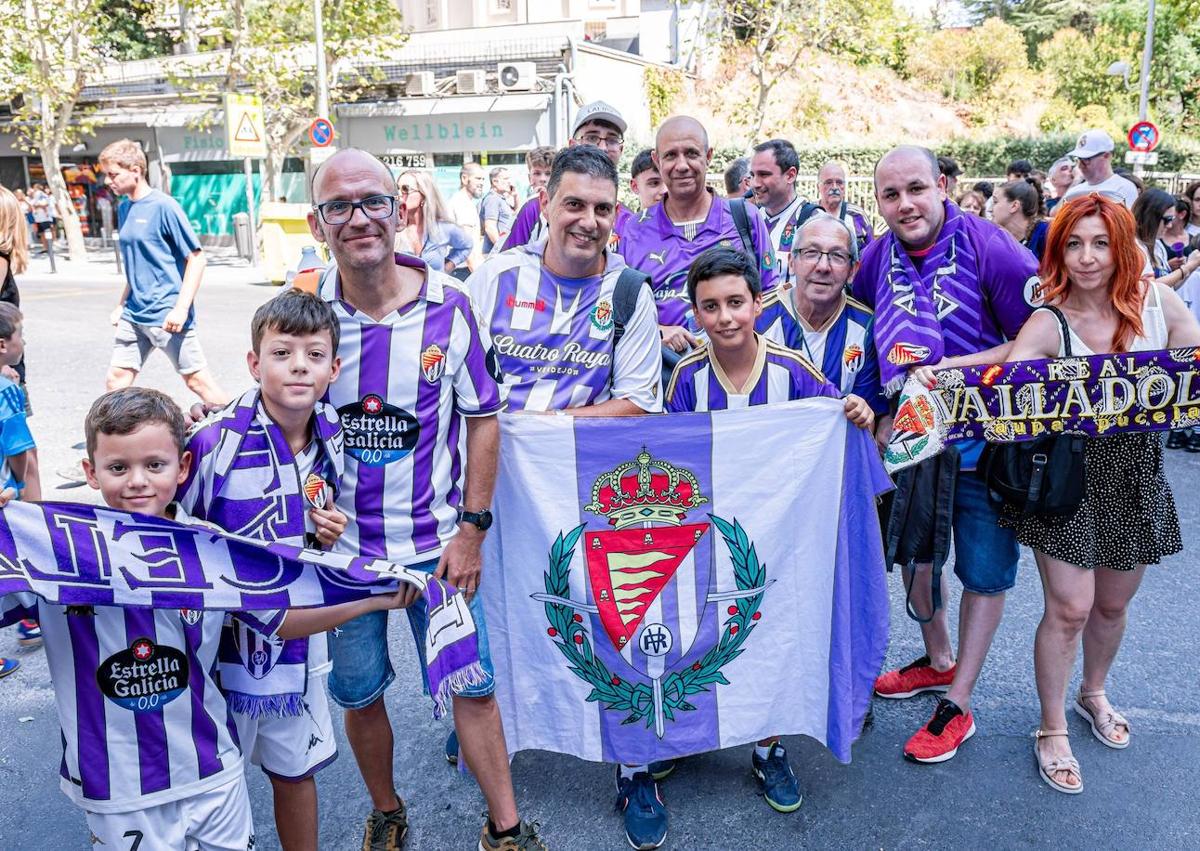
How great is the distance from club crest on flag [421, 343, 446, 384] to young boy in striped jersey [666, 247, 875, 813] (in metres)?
0.93

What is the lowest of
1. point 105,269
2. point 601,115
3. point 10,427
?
point 10,427

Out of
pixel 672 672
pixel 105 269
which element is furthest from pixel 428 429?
pixel 105 269

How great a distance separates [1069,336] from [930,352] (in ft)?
1.53

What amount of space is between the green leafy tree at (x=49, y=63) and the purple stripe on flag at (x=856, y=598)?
25.0m

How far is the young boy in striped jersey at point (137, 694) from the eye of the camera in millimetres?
2186

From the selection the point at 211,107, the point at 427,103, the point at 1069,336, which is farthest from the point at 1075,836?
the point at 211,107

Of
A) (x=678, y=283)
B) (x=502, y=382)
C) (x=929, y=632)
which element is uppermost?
(x=678, y=283)

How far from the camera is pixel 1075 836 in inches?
119

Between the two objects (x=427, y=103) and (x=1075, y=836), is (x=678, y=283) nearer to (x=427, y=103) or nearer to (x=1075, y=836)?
(x=1075, y=836)

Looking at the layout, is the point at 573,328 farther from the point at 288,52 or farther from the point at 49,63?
the point at 288,52

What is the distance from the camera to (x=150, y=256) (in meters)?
6.49

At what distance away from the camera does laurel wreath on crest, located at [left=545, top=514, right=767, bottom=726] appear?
3.18 metres

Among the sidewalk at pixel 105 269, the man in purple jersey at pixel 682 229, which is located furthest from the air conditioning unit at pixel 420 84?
the man in purple jersey at pixel 682 229

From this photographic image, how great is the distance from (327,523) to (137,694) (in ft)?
2.01
